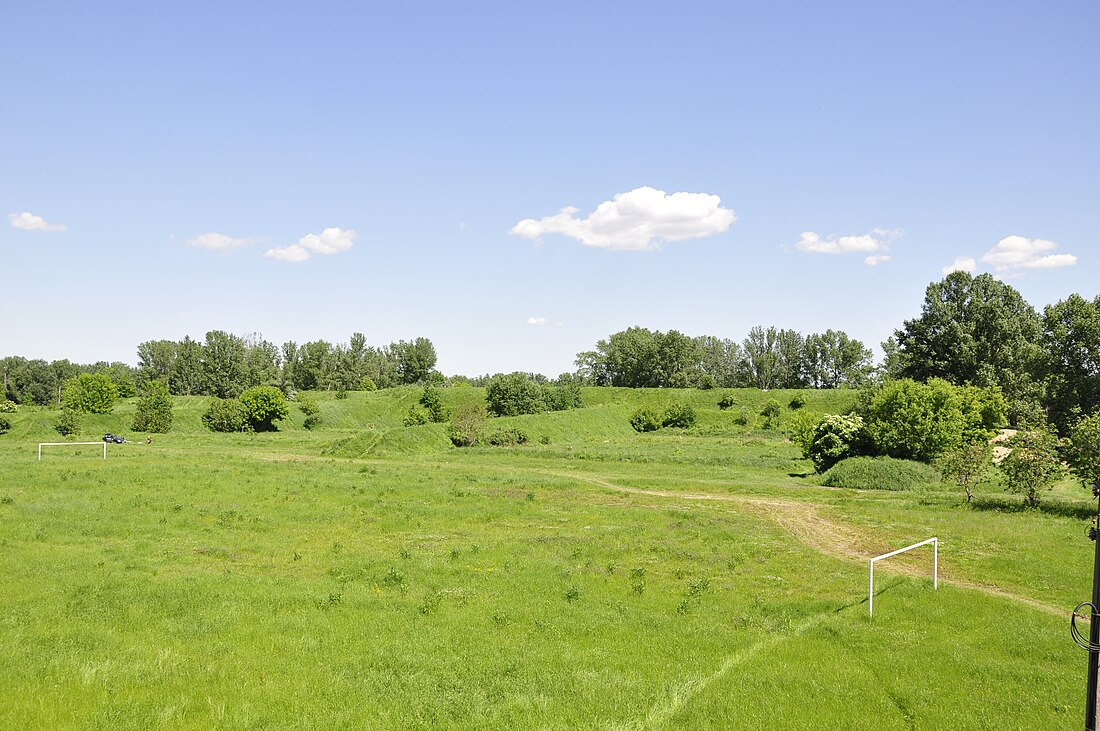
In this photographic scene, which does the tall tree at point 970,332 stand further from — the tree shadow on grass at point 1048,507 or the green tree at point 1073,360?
the tree shadow on grass at point 1048,507

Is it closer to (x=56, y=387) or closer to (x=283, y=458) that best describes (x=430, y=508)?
(x=283, y=458)

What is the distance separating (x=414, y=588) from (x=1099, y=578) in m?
17.1

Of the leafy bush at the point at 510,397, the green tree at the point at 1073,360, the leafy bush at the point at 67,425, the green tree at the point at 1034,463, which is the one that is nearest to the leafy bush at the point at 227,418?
the leafy bush at the point at 67,425

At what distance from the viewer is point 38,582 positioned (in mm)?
19719

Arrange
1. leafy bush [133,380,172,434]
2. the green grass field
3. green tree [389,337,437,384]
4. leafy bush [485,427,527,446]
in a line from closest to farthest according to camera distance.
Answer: the green grass field
leafy bush [485,427,527,446]
leafy bush [133,380,172,434]
green tree [389,337,437,384]

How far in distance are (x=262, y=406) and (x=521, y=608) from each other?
81.8 metres

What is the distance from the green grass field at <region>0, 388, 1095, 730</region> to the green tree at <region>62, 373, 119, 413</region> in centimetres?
5932

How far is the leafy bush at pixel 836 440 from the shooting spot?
49406mm

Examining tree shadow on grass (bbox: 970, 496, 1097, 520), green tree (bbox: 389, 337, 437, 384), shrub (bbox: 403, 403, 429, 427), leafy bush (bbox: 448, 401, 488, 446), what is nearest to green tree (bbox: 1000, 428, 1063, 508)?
tree shadow on grass (bbox: 970, 496, 1097, 520)

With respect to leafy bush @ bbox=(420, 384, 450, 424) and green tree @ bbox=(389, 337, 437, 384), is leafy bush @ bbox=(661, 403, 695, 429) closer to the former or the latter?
leafy bush @ bbox=(420, 384, 450, 424)

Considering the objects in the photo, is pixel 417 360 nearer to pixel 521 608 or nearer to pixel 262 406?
pixel 262 406

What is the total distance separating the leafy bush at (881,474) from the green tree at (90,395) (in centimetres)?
9088

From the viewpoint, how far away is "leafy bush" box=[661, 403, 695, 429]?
102588 mm

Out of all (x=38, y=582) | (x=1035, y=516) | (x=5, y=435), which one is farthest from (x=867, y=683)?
(x=5, y=435)
